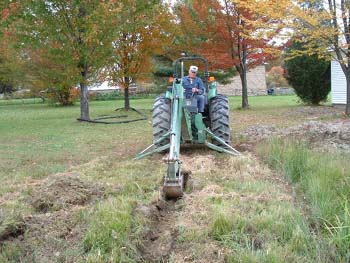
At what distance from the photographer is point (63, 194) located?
15.7 feet

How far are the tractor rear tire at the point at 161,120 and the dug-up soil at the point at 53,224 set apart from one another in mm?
2861

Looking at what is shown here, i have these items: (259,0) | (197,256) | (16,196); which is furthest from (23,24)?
(197,256)

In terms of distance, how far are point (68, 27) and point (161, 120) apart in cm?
861

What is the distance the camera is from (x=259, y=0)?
1402 centimetres

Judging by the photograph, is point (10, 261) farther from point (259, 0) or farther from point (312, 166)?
point (259, 0)

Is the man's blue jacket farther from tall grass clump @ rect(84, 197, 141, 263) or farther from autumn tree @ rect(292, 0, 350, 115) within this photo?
autumn tree @ rect(292, 0, 350, 115)

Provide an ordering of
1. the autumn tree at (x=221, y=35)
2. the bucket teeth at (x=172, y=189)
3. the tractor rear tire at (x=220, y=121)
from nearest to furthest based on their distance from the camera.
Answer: the bucket teeth at (x=172, y=189) < the tractor rear tire at (x=220, y=121) < the autumn tree at (x=221, y=35)

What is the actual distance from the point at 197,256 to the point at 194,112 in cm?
432

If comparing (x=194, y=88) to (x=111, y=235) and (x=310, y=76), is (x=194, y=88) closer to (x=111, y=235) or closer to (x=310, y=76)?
(x=111, y=235)

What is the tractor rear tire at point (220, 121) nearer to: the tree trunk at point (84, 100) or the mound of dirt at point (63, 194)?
the mound of dirt at point (63, 194)

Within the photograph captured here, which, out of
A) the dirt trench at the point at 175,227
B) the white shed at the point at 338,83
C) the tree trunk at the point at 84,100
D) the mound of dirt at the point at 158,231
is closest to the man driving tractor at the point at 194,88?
the dirt trench at the point at 175,227

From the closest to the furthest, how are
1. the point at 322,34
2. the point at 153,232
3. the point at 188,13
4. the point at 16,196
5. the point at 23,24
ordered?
the point at 153,232 → the point at 16,196 → the point at 322,34 → the point at 23,24 → the point at 188,13

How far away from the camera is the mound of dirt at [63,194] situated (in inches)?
180

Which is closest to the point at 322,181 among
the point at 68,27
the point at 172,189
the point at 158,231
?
the point at 172,189
